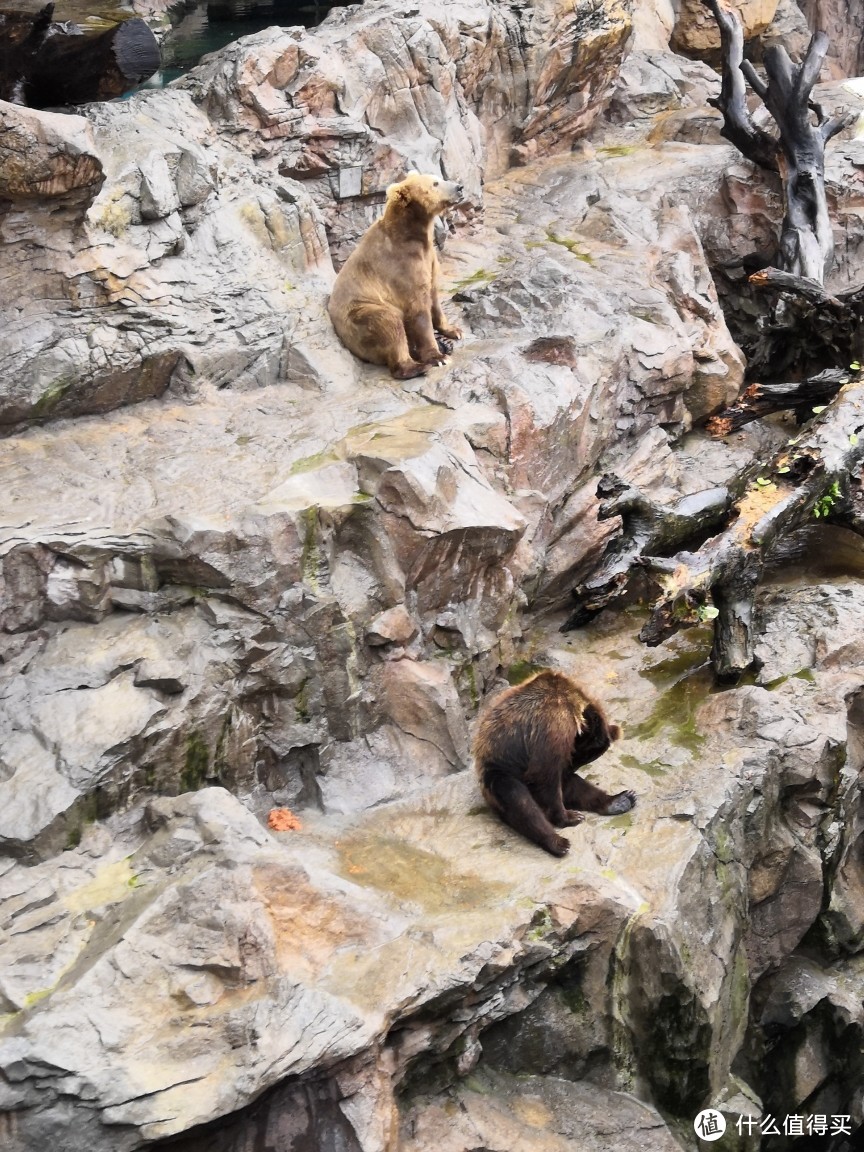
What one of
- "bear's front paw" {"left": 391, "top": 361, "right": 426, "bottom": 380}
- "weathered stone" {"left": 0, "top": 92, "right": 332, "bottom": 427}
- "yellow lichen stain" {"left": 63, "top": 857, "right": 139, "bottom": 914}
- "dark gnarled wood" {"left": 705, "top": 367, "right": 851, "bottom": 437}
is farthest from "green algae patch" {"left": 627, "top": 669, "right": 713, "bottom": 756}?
"weathered stone" {"left": 0, "top": 92, "right": 332, "bottom": 427}

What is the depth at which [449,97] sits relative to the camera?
11070 millimetres

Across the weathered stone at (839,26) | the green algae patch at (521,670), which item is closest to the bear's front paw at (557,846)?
the green algae patch at (521,670)

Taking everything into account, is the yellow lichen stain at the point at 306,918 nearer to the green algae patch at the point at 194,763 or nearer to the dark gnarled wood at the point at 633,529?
the green algae patch at the point at 194,763

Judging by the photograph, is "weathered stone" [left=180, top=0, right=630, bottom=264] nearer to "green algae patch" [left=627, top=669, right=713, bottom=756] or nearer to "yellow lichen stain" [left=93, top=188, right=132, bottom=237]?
"yellow lichen stain" [left=93, top=188, right=132, bottom=237]

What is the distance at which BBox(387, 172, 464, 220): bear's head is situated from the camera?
8.16m

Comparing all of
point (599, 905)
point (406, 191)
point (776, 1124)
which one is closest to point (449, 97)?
point (406, 191)

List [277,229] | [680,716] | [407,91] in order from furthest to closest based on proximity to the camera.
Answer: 1. [407,91]
2. [277,229]
3. [680,716]

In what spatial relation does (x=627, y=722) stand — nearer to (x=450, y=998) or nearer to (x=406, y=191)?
(x=450, y=998)

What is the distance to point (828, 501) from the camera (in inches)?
329

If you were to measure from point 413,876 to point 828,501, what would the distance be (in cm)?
453

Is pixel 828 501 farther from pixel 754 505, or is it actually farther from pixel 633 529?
pixel 633 529

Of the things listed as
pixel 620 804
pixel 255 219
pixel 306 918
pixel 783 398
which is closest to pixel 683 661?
pixel 620 804

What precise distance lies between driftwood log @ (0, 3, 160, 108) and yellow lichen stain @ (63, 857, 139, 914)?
570 cm

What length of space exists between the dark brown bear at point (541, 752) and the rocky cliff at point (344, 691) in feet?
0.51
